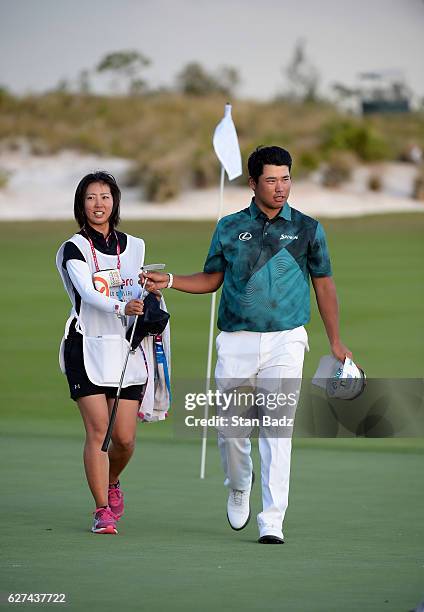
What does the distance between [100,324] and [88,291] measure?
267 mm

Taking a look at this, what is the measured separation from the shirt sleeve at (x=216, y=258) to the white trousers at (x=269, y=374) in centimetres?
36

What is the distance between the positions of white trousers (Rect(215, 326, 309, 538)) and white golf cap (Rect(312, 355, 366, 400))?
0.42 feet

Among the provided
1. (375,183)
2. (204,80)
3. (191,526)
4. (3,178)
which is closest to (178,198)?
(3,178)

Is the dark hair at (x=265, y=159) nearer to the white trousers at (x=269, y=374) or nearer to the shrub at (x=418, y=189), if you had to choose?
the white trousers at (x=269, y=374)

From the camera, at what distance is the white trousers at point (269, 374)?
25.0ft

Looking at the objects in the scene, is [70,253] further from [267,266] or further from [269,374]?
[269,374]

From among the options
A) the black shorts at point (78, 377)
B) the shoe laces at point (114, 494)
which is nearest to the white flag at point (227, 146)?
the black shorts at point (78, 377)

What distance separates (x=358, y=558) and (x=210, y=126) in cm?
4424

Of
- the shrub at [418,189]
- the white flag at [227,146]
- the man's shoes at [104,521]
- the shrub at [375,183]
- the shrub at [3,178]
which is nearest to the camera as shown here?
the man's shoes at [104,521]

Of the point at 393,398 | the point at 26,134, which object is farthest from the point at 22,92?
the point at 393,398

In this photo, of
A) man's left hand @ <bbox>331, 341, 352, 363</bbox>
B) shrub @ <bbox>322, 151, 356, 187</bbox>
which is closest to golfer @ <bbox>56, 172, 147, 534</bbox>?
man's left hand @ <bbox>331, 341, 352, 363</bbox>

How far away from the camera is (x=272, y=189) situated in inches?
303

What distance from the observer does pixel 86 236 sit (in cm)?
796

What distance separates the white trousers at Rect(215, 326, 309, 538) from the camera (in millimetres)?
7605
